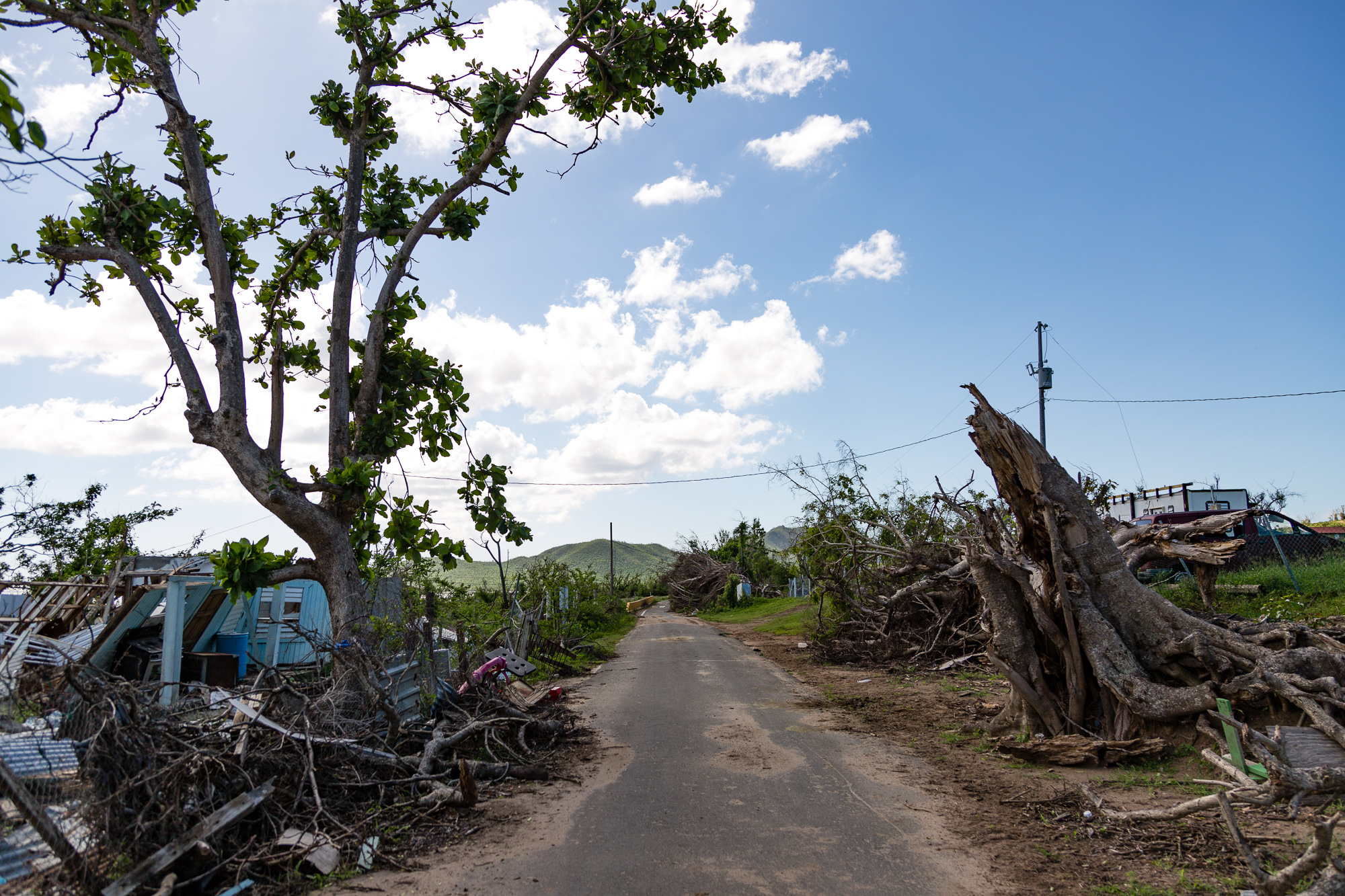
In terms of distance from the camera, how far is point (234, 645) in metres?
11.1

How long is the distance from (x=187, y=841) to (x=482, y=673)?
14.2 ft

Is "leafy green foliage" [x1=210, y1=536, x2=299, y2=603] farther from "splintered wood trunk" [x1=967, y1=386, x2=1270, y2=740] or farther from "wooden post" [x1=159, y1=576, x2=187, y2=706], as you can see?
"splintered wood trunk" [x1=967, y1=386, x2=1270, y2=740]

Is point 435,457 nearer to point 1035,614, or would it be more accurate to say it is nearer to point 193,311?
point 193,311

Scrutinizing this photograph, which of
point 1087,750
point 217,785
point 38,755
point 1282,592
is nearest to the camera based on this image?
point 38,755

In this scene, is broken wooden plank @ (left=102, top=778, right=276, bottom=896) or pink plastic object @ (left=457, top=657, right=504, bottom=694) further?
pink plastic object @ (left=457, top=657, right=504, bottom=694)

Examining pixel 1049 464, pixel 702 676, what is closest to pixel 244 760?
pixel 1049 464

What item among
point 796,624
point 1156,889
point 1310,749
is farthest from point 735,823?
point 796,624

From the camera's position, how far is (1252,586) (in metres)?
12.7

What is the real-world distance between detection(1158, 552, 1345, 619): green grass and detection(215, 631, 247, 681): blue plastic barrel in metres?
15.0

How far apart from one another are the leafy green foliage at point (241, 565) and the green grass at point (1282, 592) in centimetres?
1282

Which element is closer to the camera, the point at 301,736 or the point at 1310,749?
the point at 301,736

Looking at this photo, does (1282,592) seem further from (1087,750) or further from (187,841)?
(187,841)

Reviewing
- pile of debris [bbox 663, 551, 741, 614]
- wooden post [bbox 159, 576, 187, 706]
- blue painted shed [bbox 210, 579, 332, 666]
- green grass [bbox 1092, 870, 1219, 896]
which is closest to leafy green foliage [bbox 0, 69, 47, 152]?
green grass [bbox 1092, 870, 1219, 896]

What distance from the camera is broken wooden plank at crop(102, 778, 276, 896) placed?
3.79m
